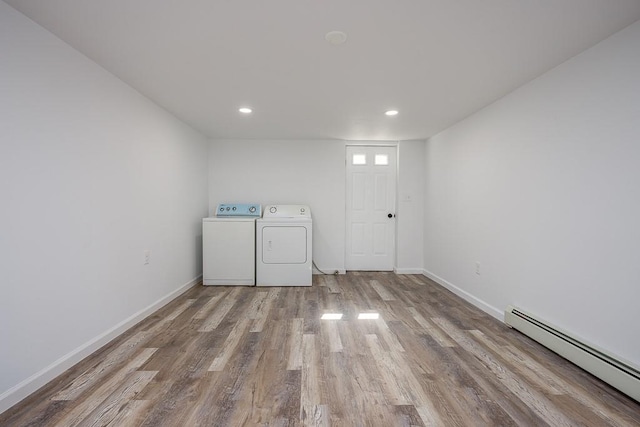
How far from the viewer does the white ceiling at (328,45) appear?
1.47 metres

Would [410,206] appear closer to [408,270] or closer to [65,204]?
[408,270]

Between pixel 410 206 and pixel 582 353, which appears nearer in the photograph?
pixel 582 353

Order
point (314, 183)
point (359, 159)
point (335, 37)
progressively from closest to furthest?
point (335, 37) < point (314, 183) < point (359, 159)

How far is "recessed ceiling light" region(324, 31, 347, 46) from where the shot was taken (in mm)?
1663

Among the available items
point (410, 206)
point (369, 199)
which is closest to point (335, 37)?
point (369, 199)

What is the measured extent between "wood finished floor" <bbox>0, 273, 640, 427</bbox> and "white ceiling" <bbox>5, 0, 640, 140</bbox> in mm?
1987

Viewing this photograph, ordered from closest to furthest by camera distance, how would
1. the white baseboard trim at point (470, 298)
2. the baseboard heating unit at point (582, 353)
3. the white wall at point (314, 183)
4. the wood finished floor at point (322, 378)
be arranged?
1. the wood finished floor at point (322, 378)
2. the baseboard heating unit at point (582, 353)
3. the white baseboard trim at point (470, 298)
4. the white wall at point (314, 183)

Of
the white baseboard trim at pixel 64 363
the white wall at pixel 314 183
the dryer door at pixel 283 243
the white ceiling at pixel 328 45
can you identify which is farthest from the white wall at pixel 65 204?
the white wall at pixel 314 183

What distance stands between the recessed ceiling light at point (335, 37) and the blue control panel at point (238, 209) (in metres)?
2.73

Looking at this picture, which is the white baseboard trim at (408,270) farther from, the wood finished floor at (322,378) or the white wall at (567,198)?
the wood finished floor at (322,378)

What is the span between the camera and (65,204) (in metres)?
1.82

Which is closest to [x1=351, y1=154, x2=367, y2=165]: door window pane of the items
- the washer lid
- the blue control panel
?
the washer lid

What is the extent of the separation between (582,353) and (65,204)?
10.9ft

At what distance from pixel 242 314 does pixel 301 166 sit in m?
2.37
